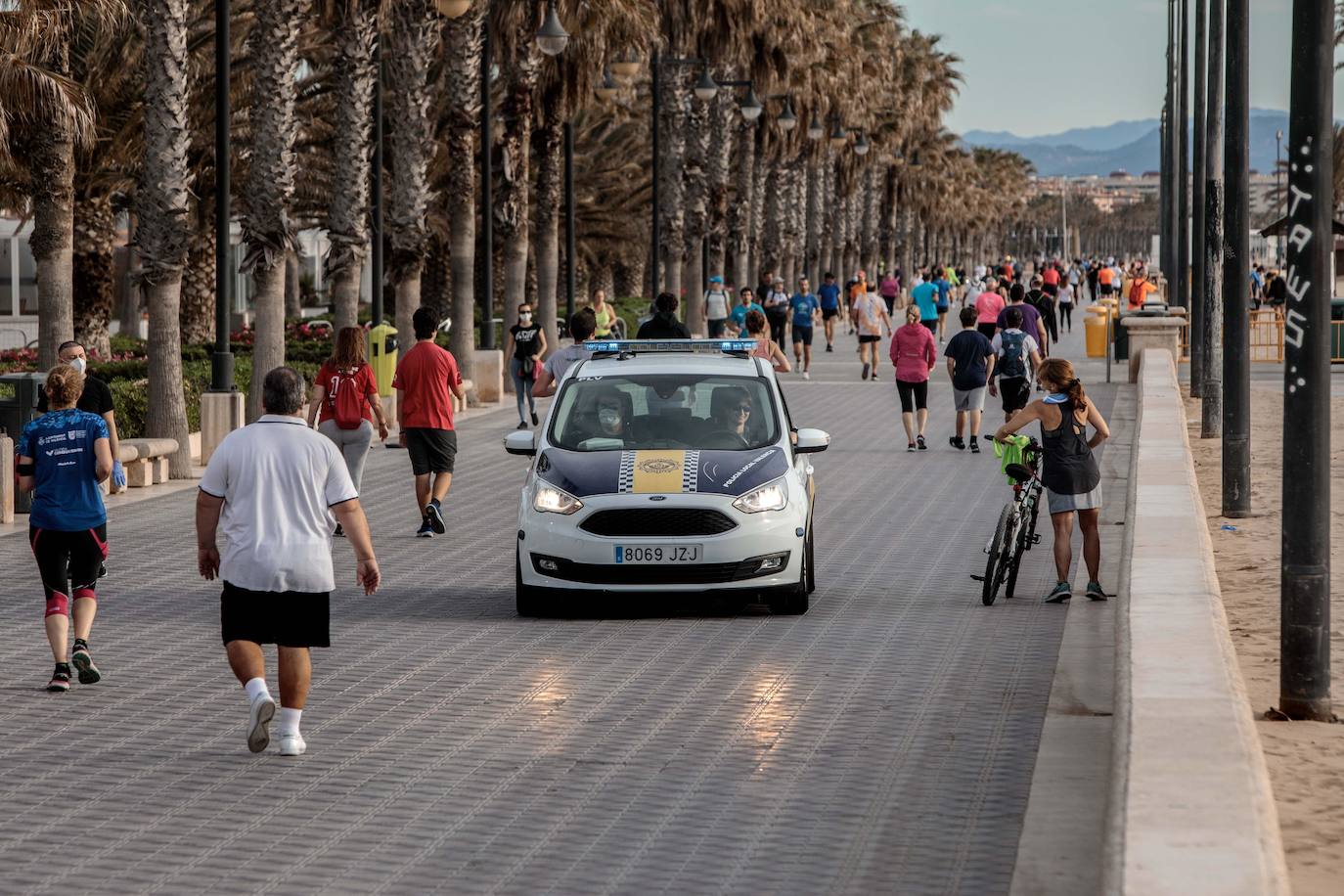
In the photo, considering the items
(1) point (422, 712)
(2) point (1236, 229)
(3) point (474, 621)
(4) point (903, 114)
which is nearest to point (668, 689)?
(1) point (422, 712)

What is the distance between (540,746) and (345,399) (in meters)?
7.23

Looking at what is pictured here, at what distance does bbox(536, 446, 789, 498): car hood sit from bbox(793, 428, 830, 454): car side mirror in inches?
8.4

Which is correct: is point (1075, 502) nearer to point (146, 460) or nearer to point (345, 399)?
point (345, 399)

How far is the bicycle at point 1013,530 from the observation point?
507 inches

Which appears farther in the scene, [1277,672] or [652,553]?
[652,553]

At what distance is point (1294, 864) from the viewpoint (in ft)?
22.0

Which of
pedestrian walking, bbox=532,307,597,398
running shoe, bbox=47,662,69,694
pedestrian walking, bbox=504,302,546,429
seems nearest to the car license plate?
running shoe, bbox=47,662,69,694

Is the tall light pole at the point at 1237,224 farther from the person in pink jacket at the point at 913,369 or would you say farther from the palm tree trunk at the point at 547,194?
the palm tree trunk at the point at 547,194

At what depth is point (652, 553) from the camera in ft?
40.6

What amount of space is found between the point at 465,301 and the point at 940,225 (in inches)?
5801

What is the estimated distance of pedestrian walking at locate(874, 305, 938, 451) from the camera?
77.3 ft

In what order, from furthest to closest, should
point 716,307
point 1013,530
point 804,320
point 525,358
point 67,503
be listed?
point 716,307, point 804,320, point 525,358, point 1013,530, point 67,503

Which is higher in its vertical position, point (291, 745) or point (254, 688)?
point (254, 688)

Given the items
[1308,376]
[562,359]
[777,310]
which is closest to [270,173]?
[562,359]
